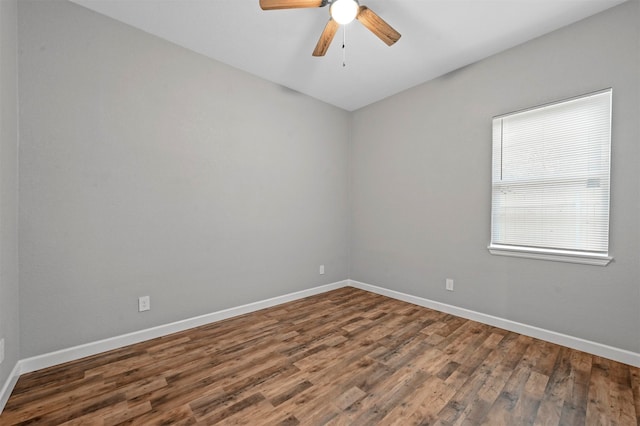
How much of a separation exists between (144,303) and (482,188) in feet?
11.8

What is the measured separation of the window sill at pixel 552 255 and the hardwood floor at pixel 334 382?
2.53 ft

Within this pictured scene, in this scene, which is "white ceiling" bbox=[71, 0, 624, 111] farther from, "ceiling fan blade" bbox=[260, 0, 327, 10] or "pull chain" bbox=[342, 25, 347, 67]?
"ceiling fan blade" bbox=[260, 0, 327, 10]

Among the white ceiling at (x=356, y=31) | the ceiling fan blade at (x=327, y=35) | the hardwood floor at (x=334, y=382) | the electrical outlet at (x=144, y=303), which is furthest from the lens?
the electrical outlet at (x=144, y=303)

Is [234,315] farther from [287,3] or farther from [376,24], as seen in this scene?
[376,24]

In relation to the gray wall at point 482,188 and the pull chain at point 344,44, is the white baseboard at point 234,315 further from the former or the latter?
the pull chain at point 344,44

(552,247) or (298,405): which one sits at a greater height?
(552,247)

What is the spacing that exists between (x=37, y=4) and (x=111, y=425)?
2.95m

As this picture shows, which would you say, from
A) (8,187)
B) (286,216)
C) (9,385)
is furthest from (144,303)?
(286,216)

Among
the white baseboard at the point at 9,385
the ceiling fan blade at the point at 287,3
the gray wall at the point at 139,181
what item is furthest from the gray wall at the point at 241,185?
the ceiling fan blade at the point at 287,3

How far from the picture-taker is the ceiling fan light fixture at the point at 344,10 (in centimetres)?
181

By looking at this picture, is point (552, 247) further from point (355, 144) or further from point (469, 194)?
point (355, 144)

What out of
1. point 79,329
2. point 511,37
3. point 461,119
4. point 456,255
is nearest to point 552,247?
point 456,255

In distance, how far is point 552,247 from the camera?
2484mm

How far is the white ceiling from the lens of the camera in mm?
2146
